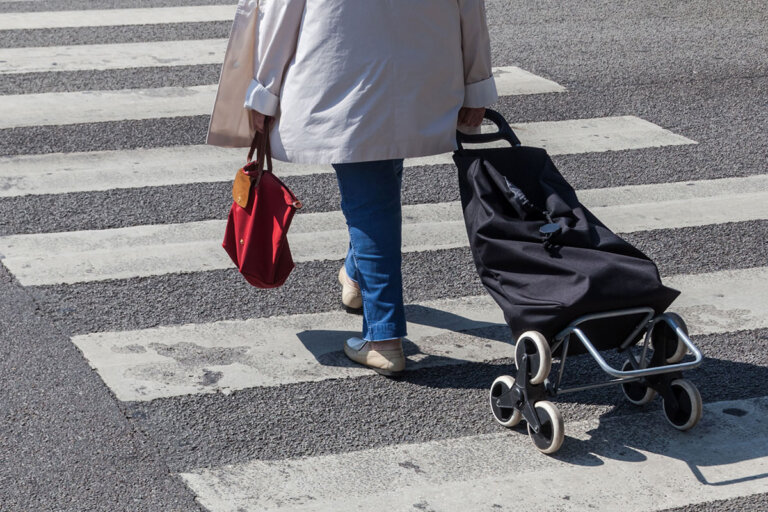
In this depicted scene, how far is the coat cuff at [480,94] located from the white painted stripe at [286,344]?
0.96 meters

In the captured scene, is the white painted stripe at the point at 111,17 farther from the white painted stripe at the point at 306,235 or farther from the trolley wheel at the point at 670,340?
the trolley wheel at the point at 670,340

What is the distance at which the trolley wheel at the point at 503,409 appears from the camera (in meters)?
3.61

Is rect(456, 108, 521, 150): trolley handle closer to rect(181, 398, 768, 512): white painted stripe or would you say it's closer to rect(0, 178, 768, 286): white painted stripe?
rect(181, 398, 768, 512): white painted stripe

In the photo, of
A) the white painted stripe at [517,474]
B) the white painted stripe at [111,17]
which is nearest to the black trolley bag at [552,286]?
the white painted stripe at [517,474]

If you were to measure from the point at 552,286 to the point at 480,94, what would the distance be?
0.86 metres

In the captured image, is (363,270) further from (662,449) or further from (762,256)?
(762,256)

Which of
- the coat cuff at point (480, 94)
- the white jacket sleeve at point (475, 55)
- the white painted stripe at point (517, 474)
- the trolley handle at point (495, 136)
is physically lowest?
the white painted stripe at point (517, 474)

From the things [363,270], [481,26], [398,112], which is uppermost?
[481,26]

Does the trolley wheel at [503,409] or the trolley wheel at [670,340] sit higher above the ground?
the trolley wheel at [670,340]

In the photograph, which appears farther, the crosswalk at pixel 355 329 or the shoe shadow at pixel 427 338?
the shoe shadow at pixel 427 338

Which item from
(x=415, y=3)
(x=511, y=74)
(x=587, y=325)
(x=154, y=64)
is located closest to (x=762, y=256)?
(x=587, y=325)

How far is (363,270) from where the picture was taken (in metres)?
3.94

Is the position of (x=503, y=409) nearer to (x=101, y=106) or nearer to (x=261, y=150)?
(x=261, y=150)

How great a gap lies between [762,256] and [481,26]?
211 centimetres
